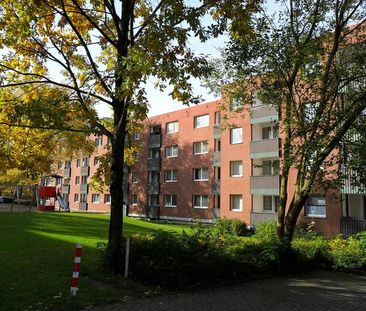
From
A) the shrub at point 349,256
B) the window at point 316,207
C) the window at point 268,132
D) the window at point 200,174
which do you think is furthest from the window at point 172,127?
the shrub at point 349,256

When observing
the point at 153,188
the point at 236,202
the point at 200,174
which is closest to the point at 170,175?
the point at 153,188

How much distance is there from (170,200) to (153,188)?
3396 mm

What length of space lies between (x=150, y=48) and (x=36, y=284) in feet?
17.6

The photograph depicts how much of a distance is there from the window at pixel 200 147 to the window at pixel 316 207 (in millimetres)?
14705

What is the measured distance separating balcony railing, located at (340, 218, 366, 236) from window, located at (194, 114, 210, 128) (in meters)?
18.6

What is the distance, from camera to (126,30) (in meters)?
11.4

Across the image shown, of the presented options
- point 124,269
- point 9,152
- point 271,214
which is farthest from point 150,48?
point 271,214

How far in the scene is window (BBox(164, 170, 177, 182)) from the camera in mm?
46125

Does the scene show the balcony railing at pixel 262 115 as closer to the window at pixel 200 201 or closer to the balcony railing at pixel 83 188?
the window at pixel 200 201

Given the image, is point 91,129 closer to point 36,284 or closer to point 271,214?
point 36,284

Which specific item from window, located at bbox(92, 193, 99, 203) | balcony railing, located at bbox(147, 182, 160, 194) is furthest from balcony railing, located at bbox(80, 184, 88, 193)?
balcony railing, located at bbox(147, 182, 160, 194)

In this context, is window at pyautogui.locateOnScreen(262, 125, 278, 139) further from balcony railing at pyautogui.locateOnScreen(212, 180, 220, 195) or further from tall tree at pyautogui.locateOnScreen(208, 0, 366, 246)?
tall tree at pyautogui.locateOnScreen(208, 0, 366, 246)

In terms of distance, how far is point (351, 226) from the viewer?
2661 cm

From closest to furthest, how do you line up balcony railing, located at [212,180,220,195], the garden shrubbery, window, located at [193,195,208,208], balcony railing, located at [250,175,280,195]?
the garden shrubbery < balcony railing, located at [250,175,280,195] < balcony railing, located at [212,180,220,195] < window, located at [193,195,208,208]
